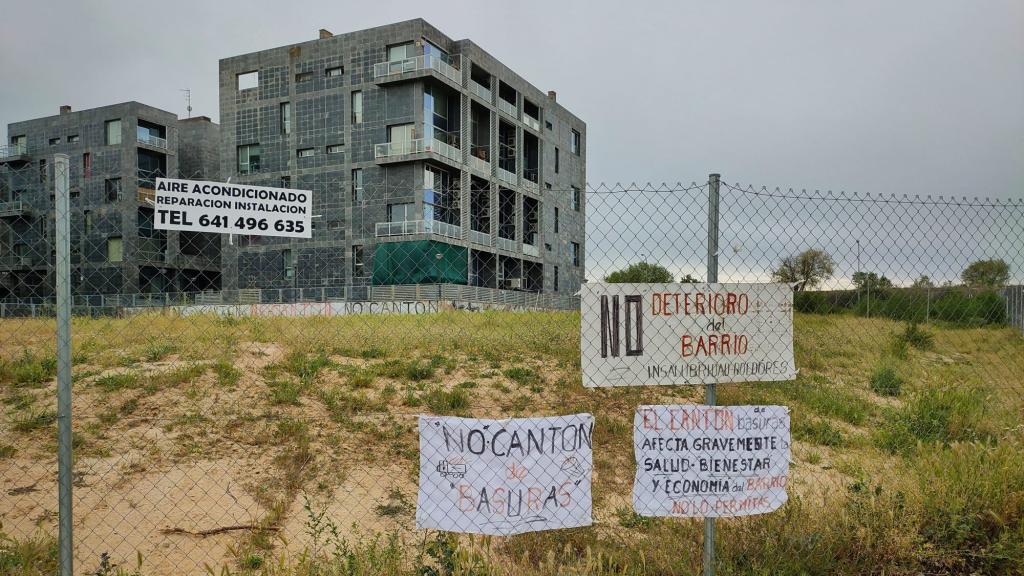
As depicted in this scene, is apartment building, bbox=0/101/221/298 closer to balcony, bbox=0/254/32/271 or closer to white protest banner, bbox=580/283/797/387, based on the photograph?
balcony, bbox=0/254/32/271

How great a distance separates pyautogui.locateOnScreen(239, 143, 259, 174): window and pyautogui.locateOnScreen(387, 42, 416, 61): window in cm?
856

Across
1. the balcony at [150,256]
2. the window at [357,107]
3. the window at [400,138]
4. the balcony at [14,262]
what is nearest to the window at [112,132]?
the balcony at [150,256]

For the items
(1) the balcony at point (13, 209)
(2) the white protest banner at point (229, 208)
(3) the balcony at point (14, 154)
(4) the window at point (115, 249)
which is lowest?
(2) the white protest banner at point (229, 208)

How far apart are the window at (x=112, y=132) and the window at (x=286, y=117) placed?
13.9 meters

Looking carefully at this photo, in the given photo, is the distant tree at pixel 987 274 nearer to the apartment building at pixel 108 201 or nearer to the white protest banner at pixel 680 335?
the white protest banner at pixel 680 335

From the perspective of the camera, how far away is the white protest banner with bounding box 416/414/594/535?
14.7 feet

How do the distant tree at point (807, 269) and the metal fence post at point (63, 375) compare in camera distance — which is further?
the distant tree at point (807, 269)

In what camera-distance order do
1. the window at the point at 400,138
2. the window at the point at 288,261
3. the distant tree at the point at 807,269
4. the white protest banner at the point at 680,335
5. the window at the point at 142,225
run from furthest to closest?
the window at the point at 142,225
the window at the point at 288,261
the window at the point at 400,138
the distant tree at the point at 807,269
the white protest banner at the point at 680,335

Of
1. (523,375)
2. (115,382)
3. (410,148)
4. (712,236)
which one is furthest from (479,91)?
(712,236)

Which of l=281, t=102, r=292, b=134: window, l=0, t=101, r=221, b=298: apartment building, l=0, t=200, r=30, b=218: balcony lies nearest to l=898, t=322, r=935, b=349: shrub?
l=281, t=102, r=292, b=134: window

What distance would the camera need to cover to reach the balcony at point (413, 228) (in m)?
31.0

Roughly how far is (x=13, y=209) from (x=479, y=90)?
30.8 metres

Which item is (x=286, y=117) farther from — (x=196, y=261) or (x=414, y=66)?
(x=196, y=261)

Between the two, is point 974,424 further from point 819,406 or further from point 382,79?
point 382,79
